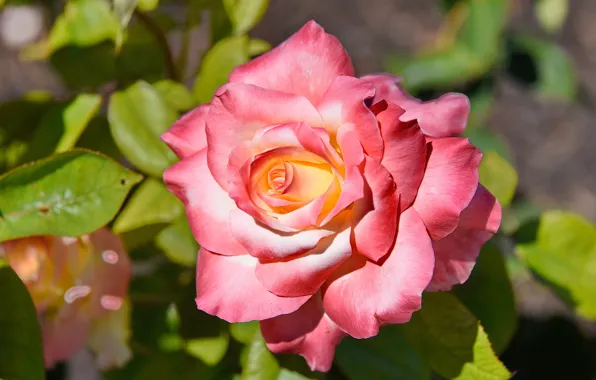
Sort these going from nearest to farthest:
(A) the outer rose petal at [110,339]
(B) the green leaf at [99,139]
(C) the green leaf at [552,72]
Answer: (A) the outer rose petal at [110,339]
(B) the green leaf at [99,139]
(C) the green leaf at [552,72]

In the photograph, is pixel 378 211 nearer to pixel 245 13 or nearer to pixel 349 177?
pixel 349 177

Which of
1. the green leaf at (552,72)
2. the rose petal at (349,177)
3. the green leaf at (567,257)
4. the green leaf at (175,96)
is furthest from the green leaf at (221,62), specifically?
the green leaf at (552,72)

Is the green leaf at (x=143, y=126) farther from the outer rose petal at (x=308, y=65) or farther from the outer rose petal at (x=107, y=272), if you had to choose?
the outer rose petal at (x=308, y=65)

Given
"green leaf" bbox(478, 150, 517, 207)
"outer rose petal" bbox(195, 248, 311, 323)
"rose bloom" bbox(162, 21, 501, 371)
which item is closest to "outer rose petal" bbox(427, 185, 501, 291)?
"rose bloom" bbox(162, 21, 501, 371)

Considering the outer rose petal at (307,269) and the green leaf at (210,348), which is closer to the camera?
the outer rose petal at (307,269)

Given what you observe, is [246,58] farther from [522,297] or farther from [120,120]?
[522,297]

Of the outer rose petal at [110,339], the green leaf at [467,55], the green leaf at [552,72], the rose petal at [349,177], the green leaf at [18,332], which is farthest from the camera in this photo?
the green leaf at [552,72]

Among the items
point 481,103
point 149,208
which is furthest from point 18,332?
point 481,103
